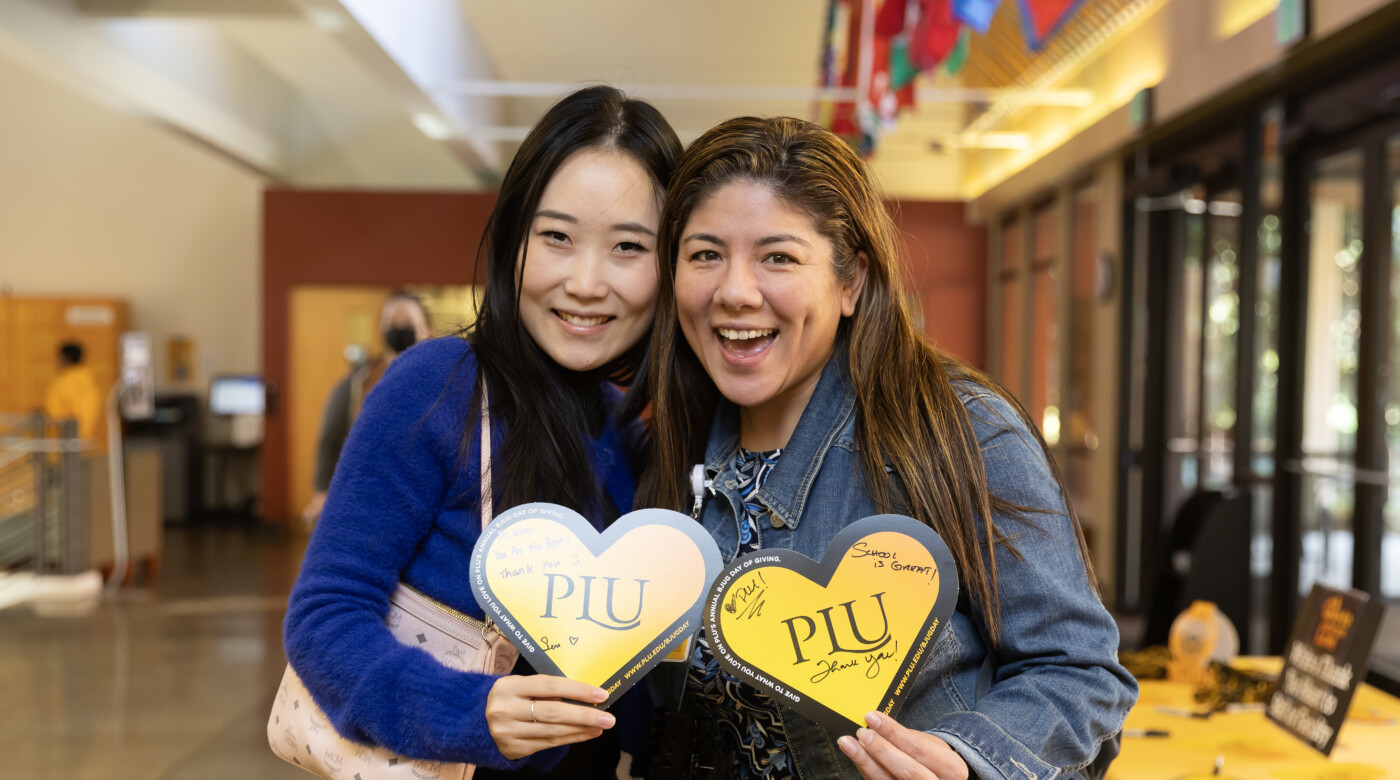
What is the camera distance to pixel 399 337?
4934mm

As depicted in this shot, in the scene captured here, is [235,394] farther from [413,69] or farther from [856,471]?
[856,471]

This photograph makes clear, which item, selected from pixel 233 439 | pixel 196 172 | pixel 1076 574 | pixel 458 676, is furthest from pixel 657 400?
pixel 196 172

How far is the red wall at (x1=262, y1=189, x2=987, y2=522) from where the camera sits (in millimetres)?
11016

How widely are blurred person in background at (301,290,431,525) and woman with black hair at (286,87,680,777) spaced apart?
11.3ft

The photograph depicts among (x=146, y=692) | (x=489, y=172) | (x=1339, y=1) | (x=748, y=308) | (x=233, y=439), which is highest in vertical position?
(x=489, y=172)

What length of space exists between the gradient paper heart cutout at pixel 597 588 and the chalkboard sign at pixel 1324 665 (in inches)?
57.0

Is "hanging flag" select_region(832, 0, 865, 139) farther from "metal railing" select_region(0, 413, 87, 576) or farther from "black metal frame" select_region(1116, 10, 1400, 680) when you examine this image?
"metal railing" select_region(0, 413, 87, 576)

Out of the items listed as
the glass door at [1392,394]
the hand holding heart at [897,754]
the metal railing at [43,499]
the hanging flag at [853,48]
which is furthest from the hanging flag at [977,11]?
the metal railing at [43,499]

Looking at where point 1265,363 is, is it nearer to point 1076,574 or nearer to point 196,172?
point 1076,574

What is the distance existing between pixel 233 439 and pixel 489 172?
4256 millimetres

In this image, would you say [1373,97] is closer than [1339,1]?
No

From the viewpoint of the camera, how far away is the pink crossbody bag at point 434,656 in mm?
1284

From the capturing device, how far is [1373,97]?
425cm

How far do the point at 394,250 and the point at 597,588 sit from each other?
34.0 feet
